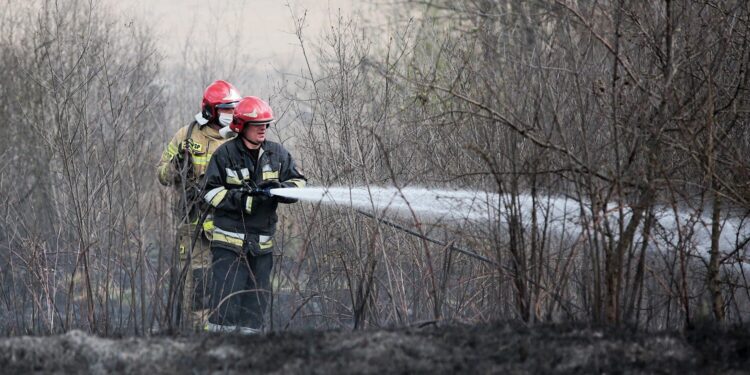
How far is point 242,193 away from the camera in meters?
6.99

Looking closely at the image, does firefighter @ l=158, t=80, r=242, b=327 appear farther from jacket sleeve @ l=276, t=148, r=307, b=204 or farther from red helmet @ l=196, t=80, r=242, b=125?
jacket sleeve @ l=276, t=148, r=307, b=204

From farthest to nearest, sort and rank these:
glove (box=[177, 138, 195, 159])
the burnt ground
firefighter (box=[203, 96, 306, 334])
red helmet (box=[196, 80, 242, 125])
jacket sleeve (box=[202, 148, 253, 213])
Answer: red helmet (box=[196, 80, 242, 125]) < glove (box=[177, 138, 195, 159]) < firefighter (box=[203, 96, 306, 334]) < jacket sleeve (box=[202, 148, 253, 213]) < the burnt ground

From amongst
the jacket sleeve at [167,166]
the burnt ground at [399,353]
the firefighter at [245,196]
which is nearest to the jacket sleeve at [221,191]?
the firefighter at [245,196]

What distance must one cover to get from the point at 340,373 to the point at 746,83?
10.6ft

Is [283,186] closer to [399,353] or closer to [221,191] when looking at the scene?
[221,191]

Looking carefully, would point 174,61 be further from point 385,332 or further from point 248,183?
point 385,332

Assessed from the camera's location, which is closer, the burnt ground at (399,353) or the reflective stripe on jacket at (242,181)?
the burnt ground at (399,353)

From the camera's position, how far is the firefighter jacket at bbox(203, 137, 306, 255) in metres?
6.99

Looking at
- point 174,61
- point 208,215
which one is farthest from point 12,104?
point 174,61

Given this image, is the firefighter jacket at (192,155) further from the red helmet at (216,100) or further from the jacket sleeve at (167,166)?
the red helmet at (216,100)

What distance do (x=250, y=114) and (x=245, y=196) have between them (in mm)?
587

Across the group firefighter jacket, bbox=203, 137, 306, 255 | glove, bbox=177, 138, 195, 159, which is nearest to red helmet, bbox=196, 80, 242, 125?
glove, bbox=177, 138, 195, 159

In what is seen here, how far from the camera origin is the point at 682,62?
5.17m

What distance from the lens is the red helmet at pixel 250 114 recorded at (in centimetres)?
710
